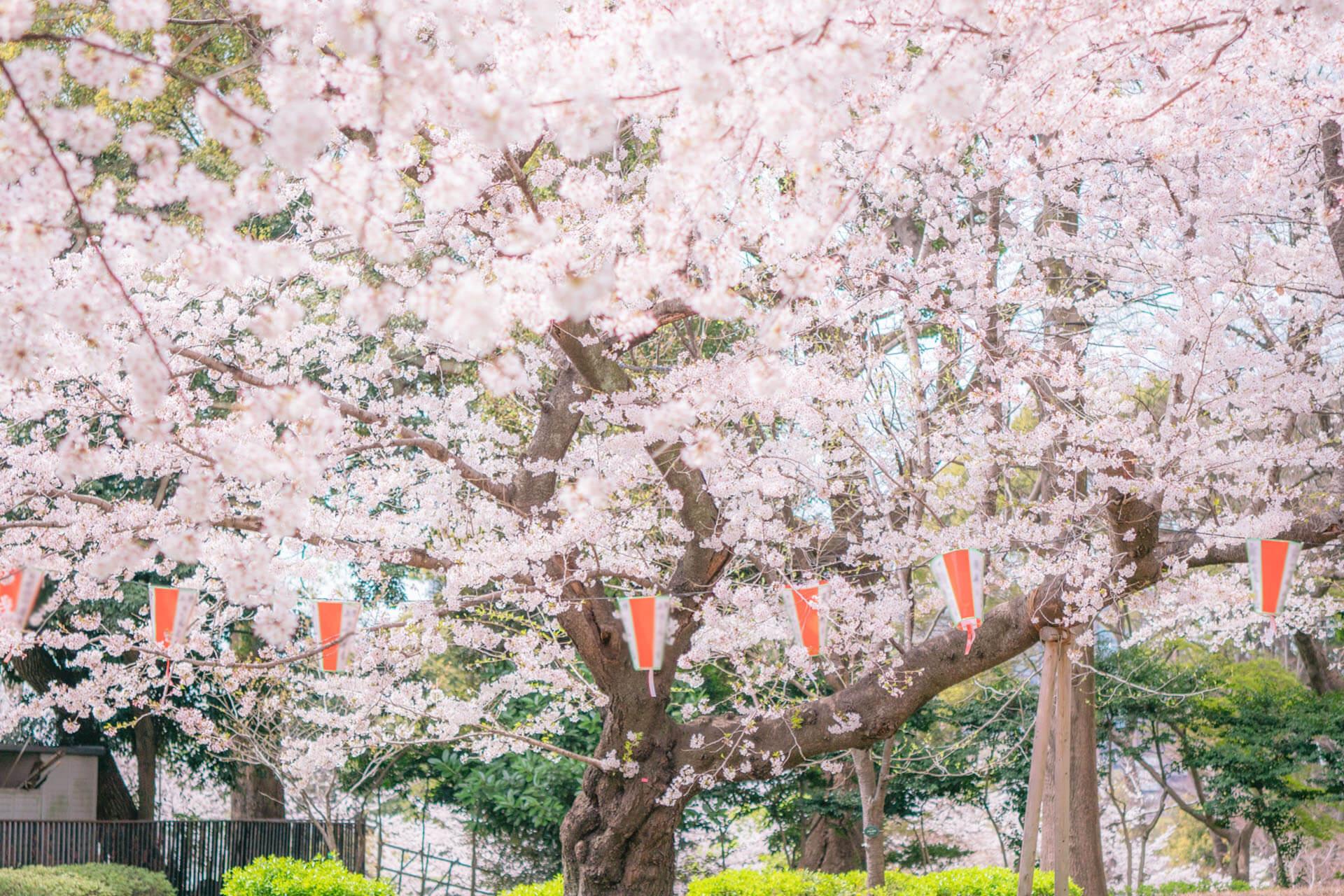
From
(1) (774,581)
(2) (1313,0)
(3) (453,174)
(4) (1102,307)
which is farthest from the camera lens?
(4) (1102,307)

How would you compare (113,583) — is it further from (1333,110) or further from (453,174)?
(1333,110)

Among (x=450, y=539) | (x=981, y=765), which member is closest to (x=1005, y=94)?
(x=450, y=539)

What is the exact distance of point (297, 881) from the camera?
293 inches

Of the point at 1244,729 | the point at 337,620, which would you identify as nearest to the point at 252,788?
the point at 337,620

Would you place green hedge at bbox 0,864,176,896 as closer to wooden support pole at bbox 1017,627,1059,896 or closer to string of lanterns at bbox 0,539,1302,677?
string of lanterns at bbox 0,539,1302,677

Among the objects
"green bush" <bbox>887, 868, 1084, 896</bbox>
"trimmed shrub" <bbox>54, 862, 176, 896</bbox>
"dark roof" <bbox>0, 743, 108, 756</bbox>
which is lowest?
"trimmed shrub" <bbox>54, 862, 176, 896</bbox>

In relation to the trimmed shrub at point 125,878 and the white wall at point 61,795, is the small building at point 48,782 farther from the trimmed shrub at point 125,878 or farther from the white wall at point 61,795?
the trimmed shrub at point 125,878

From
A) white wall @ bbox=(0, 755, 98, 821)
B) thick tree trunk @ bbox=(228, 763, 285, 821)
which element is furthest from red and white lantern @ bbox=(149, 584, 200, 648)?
thick tree trunk @ bbox=(228, 763, 285, 821)

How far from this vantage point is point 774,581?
5.67m

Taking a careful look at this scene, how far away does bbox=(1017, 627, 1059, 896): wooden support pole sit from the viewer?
536cm

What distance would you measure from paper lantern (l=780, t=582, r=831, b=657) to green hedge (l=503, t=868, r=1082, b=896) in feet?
7.21

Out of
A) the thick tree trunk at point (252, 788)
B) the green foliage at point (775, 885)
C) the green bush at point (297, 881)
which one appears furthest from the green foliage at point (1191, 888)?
the thick tree trunk at point (252, 788)

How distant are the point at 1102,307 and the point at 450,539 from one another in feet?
12.1

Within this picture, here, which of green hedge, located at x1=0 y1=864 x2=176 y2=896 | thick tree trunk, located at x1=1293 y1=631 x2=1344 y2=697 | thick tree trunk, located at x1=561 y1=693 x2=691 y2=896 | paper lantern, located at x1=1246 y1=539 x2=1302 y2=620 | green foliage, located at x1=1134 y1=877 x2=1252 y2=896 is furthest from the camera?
thick tree trunk, located at x1=1293 y1=631 x2=1344 y2=697
